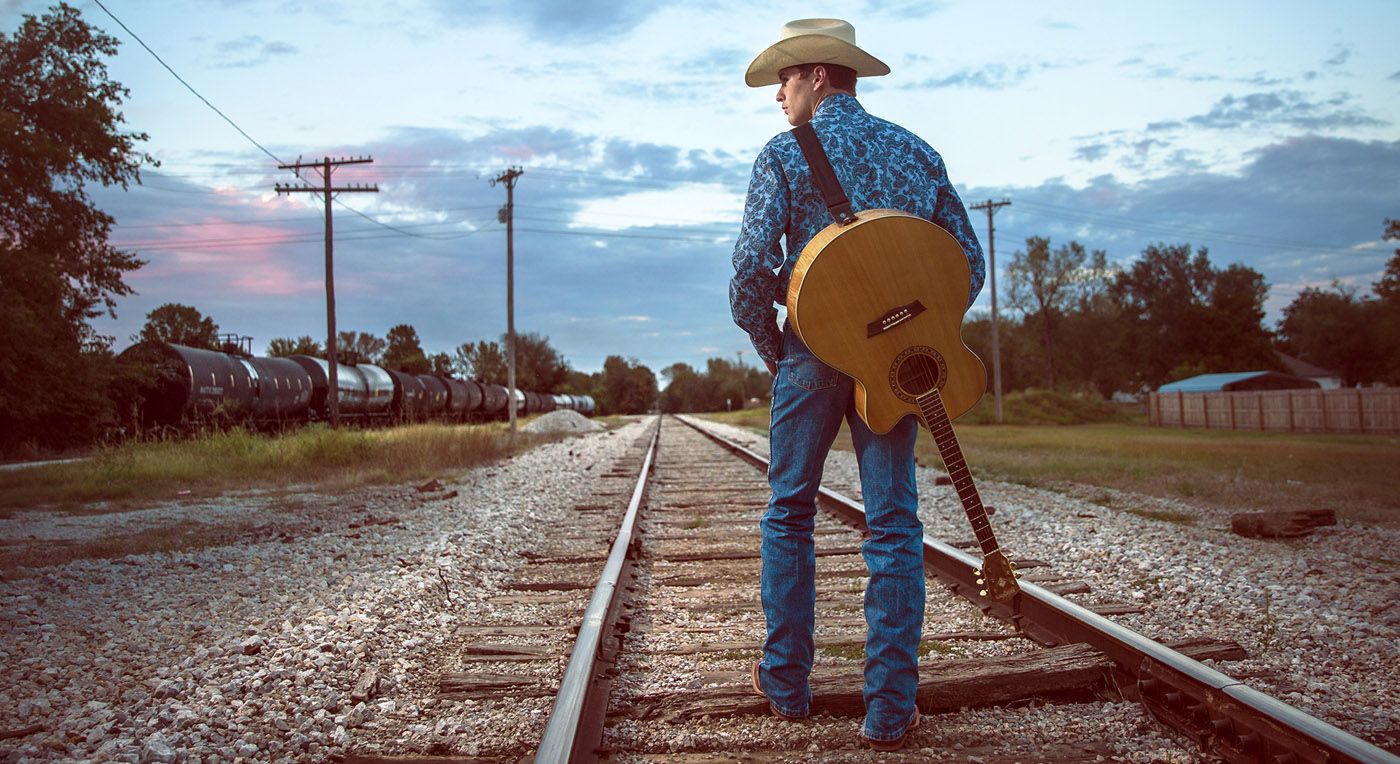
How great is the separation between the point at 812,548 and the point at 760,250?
83 cm

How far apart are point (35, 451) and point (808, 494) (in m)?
19.4

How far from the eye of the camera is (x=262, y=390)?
20.4 meters

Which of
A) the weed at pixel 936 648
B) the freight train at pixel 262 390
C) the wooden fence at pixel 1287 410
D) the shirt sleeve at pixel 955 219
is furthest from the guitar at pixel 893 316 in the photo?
the wooden fence at pixel 1287 410

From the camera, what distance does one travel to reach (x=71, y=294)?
1689 cm

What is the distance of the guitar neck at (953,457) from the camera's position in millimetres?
2258

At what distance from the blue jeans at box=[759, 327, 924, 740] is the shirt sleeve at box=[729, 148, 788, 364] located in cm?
11

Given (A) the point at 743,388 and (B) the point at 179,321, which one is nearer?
(B) the point at 179,321

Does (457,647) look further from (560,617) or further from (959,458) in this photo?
(959,458)

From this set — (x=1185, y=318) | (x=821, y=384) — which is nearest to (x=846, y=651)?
(x=821, y=384)

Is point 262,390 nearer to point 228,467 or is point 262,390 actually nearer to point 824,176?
point 228,467

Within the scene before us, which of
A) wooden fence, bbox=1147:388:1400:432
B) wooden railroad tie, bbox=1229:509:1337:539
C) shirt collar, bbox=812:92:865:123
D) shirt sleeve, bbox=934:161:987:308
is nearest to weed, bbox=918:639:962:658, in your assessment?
shirt sleeve, bbox=934:161:987:308

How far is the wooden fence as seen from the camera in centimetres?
2239

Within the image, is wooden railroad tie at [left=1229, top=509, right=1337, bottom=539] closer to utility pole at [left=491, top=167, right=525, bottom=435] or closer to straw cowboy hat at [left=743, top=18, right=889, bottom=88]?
straw cowboy hat at [left=743, top=18, right=889, bottom=88]

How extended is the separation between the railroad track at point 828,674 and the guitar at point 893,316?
0.45 metres
